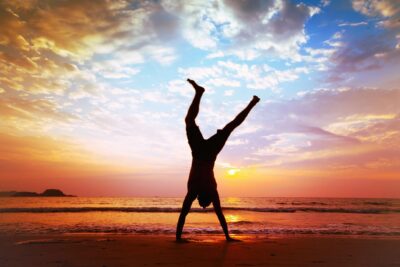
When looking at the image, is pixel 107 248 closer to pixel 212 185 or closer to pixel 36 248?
pixel 36 248

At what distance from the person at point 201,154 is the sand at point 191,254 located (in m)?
0.99

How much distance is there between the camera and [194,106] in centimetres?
750

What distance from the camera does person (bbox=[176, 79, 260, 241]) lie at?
24.6 feet

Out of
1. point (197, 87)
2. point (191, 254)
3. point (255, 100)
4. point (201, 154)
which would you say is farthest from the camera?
point (255, 100)

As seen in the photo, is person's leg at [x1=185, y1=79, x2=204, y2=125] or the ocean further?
the ocean

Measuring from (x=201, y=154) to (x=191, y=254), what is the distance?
2.25m

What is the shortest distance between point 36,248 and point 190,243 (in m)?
3.18

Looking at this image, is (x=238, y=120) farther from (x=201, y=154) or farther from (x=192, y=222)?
(x=192, y=222)

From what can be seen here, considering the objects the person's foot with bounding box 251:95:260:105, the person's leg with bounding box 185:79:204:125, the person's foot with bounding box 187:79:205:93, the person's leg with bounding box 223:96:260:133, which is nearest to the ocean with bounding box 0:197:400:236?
the person's leg with bounding box 223:96:260:133

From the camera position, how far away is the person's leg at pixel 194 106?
294 inches

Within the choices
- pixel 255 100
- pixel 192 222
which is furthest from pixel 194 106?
pixel 192 222

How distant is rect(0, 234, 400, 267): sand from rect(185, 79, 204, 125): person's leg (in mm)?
2684

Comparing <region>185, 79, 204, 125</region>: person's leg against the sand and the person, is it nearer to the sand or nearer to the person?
the person

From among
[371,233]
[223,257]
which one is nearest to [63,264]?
[223,257]
